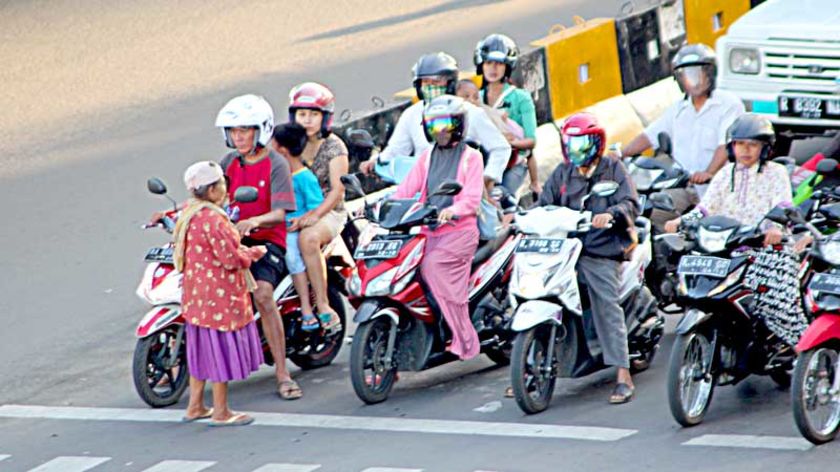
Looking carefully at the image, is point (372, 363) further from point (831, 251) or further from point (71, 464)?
point (831, 251)

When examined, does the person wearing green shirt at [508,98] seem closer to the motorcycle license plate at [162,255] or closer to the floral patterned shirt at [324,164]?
the floral patterned shirt at [324,164]

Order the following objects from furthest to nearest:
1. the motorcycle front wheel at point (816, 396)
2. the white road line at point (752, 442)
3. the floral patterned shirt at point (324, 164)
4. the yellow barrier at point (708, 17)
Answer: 1. the yellow barrier at point (708, 17)
2. the floral patterned shirt at point (324, 164)
3. the white road line at point (752, 442)
4. the motorcycle front wheel at point (816, 396)

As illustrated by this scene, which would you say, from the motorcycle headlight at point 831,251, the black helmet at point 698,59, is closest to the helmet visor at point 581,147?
the motorcycle headlight at point 831,251

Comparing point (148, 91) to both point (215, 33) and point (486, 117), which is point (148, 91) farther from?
point (486, 117)

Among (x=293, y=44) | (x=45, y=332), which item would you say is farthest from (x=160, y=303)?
(x=293, y=44)

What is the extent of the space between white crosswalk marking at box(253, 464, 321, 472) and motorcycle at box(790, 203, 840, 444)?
2665 mm

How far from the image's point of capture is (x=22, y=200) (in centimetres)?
1569

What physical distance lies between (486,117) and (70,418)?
3.46 meters

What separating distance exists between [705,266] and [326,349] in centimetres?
322

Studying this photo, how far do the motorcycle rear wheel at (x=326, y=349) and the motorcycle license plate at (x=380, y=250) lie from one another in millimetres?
998

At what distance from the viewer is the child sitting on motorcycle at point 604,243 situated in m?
10.4

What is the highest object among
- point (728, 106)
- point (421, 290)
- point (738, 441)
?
point (728, 106)

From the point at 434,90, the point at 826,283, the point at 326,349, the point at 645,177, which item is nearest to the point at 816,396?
the point at 826,283

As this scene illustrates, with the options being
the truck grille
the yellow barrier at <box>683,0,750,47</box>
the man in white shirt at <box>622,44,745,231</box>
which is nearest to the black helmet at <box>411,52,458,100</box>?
the man in white shirt at <box>622,44,745,231</box>
